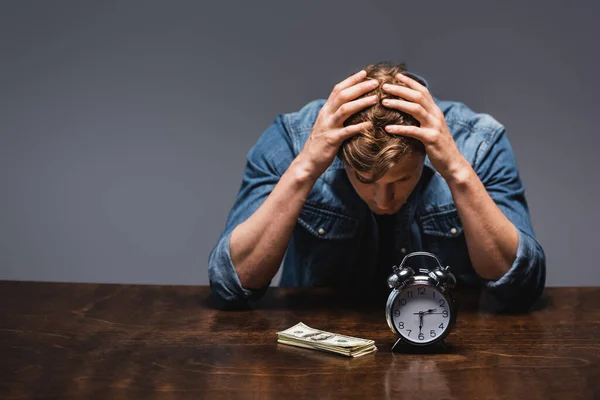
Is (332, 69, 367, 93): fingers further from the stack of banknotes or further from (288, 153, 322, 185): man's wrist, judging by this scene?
the stack of banknotes

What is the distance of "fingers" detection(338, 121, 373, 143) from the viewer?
216 centimetres

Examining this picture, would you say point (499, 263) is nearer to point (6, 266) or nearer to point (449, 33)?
point (449, 33)

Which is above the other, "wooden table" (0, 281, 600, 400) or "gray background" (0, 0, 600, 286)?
"gray background" (0, 0, 600, 286)

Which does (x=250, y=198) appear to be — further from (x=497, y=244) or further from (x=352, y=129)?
(x=497, y=244)

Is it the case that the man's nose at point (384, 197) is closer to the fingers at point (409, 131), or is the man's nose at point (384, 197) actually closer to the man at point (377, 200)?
the man at point (377, 200)

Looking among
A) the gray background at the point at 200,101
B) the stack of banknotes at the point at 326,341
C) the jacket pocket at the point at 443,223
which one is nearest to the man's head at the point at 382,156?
the jacket pocket at the point at 443,223

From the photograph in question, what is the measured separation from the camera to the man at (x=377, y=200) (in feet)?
7.13

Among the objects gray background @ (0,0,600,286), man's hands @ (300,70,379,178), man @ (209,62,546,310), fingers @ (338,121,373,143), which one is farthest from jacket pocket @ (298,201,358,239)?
gray background @ (0,0,600,286)

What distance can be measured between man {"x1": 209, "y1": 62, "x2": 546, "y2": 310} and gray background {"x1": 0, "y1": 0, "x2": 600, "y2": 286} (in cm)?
96

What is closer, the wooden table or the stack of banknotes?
the wooden table

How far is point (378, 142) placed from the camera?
2121 mm

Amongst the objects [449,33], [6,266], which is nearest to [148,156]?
[6,266]

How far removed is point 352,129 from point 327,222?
0.46 meters

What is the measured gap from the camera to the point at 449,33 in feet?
11.7
